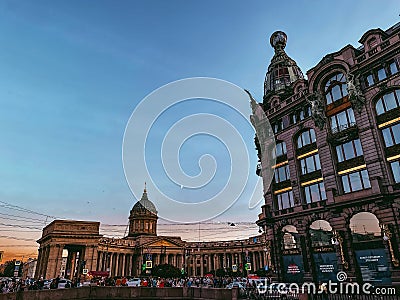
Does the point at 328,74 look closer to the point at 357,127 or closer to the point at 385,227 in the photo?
the point at 357,127

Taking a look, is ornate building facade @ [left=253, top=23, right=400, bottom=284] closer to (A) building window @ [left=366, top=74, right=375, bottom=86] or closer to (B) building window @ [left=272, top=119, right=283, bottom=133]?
(A) building window @ [left=366, top=74, right=375, bottom=86]

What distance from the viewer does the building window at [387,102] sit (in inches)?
1308

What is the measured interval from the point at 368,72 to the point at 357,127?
6.72 m

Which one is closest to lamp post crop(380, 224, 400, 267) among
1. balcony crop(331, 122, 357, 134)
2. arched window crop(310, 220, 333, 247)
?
arched window crop(310, 220, 333, 247)

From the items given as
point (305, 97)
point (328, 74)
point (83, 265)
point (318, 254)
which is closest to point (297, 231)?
point (318, 254)

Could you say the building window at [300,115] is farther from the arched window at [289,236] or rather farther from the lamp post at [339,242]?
the lamp post at [339,242]

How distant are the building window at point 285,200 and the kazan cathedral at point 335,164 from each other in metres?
0.14

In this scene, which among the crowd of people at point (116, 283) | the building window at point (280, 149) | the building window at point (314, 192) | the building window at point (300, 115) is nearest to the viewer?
the building window at point (314, 192)

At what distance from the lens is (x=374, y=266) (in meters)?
31.5

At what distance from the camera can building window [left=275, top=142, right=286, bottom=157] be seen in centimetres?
4631

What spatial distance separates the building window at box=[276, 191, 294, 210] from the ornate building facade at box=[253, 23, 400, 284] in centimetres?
15

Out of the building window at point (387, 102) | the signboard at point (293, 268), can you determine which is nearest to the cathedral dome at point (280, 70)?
the building window at point (387, 102)

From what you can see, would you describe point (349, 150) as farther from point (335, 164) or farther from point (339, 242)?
point (339, 242)

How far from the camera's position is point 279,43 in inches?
2345
